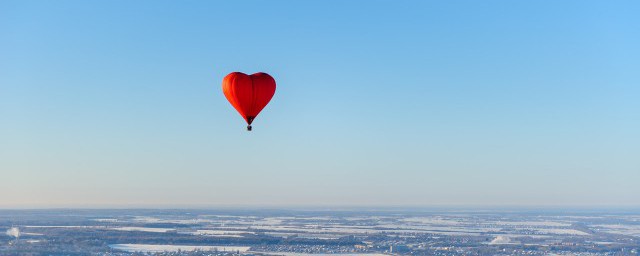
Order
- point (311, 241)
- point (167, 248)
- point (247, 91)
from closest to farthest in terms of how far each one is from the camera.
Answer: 1. point (247, 91)
2. point (167, 248)
3. point (311, 241)

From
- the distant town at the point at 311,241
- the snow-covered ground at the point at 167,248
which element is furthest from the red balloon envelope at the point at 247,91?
the snow-covered ground at the point at 167,248

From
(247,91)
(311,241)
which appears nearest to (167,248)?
(311,241)

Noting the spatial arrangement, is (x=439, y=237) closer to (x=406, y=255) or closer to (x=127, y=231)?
(x=406, y=255)

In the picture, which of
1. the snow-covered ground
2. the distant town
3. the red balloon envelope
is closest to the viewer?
the red balloon envelope

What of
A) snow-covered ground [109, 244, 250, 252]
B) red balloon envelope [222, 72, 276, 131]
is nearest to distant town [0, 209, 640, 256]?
snow-covered ground [109, 244, 250, 252]

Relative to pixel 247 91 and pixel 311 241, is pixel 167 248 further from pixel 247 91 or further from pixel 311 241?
pixel 247 91

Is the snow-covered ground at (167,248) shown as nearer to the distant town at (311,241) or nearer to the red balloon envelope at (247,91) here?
the distant town at (311,241)

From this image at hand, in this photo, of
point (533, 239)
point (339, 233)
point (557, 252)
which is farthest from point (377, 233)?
point (557, 252)

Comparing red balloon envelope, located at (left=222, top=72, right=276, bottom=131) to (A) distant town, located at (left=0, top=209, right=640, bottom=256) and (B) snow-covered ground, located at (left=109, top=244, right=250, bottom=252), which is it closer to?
(A) distant town, located at (left=0, top=209, right=640, bottom=256)
